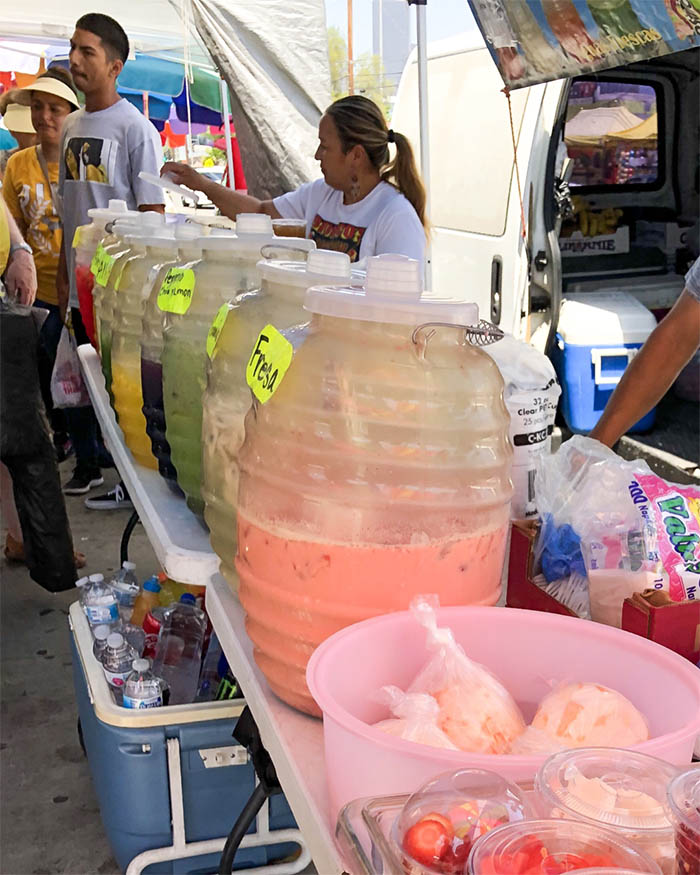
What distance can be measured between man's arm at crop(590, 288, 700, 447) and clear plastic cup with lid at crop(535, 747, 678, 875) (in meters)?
1.13

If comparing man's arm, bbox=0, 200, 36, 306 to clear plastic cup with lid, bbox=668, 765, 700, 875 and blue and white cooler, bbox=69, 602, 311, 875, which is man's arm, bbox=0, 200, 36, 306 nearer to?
blue and white cooler, bbox=69, 602, 311, 875

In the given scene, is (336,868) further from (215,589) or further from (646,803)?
(215,589)

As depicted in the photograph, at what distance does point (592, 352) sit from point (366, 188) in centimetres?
176

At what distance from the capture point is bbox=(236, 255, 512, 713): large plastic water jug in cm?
A: 96

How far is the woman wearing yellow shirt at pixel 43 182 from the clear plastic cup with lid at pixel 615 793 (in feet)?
14.7

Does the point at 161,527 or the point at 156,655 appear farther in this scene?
the point at 156,655

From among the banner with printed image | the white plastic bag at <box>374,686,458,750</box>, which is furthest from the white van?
the white plastic bag at <box>374,686,458,750</box>

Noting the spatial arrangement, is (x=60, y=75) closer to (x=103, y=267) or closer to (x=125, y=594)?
(x=103, y=267)

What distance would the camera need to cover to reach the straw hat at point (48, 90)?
4.78 meters

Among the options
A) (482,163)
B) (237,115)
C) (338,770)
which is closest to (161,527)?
(338,770)

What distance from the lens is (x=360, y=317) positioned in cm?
97

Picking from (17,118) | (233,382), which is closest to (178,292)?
(233,382)

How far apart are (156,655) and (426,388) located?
132 centimetres

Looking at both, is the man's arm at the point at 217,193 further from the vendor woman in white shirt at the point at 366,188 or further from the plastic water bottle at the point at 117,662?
the plastic water bottle at the point at 117,662
